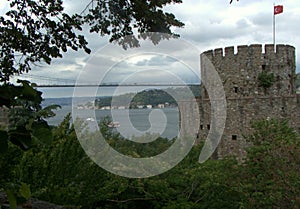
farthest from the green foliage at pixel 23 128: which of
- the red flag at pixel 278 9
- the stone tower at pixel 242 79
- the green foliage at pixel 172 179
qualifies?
the red flag at pixel 278 9

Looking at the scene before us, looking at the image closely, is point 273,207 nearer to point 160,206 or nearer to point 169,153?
point 160,206

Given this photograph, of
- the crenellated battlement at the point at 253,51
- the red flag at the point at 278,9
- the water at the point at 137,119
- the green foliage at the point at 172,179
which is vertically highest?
the red flag at the point at 278,9

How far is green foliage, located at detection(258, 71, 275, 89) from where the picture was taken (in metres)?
14.5

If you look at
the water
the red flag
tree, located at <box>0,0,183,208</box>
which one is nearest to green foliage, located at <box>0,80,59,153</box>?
tree, located at <box>0,0,183,208</box>

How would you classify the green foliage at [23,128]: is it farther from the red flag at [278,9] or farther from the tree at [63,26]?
the red flag at [278,9]

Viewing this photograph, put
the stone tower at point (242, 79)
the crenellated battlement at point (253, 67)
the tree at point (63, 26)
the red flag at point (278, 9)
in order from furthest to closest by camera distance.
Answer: the red flag at point (278, 9), the crenellated battlement at point (253, 67), the stone tower at point (242, 79), the tree at point (63, 26)

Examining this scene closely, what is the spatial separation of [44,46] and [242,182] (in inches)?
202

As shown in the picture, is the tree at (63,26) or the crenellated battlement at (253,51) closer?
the tree at (63,26)

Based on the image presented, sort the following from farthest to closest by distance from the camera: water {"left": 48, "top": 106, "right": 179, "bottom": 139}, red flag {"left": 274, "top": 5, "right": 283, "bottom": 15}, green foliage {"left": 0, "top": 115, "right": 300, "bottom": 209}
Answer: red flag {"left": 274, "top": 5, "right": 283, "bottom": 15} → water {"left": 48, "top": 106, "right": 179, "bottom": 139} → green foliage {"left": 0, "top": 115, "right": 300, "bottom": 209}

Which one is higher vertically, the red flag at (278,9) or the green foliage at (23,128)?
the red flag at (278,9)

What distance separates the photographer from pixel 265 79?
14.5 meters

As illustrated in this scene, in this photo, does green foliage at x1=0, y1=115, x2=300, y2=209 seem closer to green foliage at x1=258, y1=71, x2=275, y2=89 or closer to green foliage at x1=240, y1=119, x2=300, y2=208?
green foliage at x1=240, y1=119, x2=300, y2=208

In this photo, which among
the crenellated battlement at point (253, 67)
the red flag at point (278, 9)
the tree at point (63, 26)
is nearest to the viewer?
the tree at point (63, 26)

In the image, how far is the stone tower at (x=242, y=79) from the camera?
1359cm
